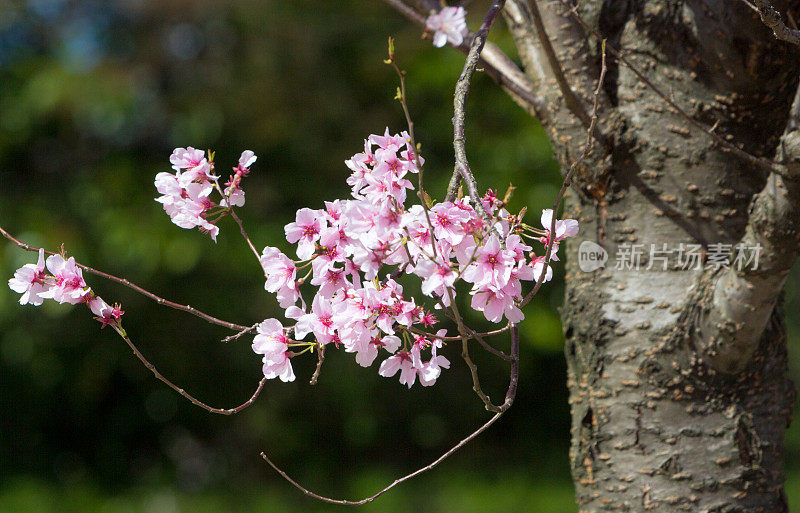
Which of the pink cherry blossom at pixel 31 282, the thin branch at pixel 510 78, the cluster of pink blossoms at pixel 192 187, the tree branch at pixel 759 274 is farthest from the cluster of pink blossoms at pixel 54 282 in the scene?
the tree branch at pixel 759 274

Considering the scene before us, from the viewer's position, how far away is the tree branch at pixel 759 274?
36.4 inches

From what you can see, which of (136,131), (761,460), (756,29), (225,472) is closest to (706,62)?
(756,29)

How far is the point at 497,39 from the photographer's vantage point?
330 centimetres

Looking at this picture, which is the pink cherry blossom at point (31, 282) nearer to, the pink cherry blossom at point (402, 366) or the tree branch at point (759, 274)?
the pink cherry blossom at point (402, 366)

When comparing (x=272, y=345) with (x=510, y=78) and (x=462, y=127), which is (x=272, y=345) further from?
(x=510, y=78)

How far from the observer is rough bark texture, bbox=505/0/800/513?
1069mm

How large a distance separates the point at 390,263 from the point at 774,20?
49 cm

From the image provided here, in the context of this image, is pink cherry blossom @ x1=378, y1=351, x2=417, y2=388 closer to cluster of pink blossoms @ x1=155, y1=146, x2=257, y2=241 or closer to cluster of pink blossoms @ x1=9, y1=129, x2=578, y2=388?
cluster of pink blossoms @ x1=9, y1=129, x2=578, y2=388

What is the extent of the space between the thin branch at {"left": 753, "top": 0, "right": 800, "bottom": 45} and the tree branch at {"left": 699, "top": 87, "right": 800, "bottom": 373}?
16 centimetres

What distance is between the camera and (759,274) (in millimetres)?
976

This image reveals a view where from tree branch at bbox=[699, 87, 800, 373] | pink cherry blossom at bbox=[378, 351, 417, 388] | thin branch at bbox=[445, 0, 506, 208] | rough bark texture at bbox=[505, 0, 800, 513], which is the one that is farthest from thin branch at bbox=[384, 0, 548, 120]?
pink cherry blossom at bbox=[378, 351, 417, 388]

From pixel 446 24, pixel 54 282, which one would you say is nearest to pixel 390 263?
pixel 446 24

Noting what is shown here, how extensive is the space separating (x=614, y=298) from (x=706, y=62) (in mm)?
395

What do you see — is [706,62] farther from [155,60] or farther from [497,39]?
[155,60]
